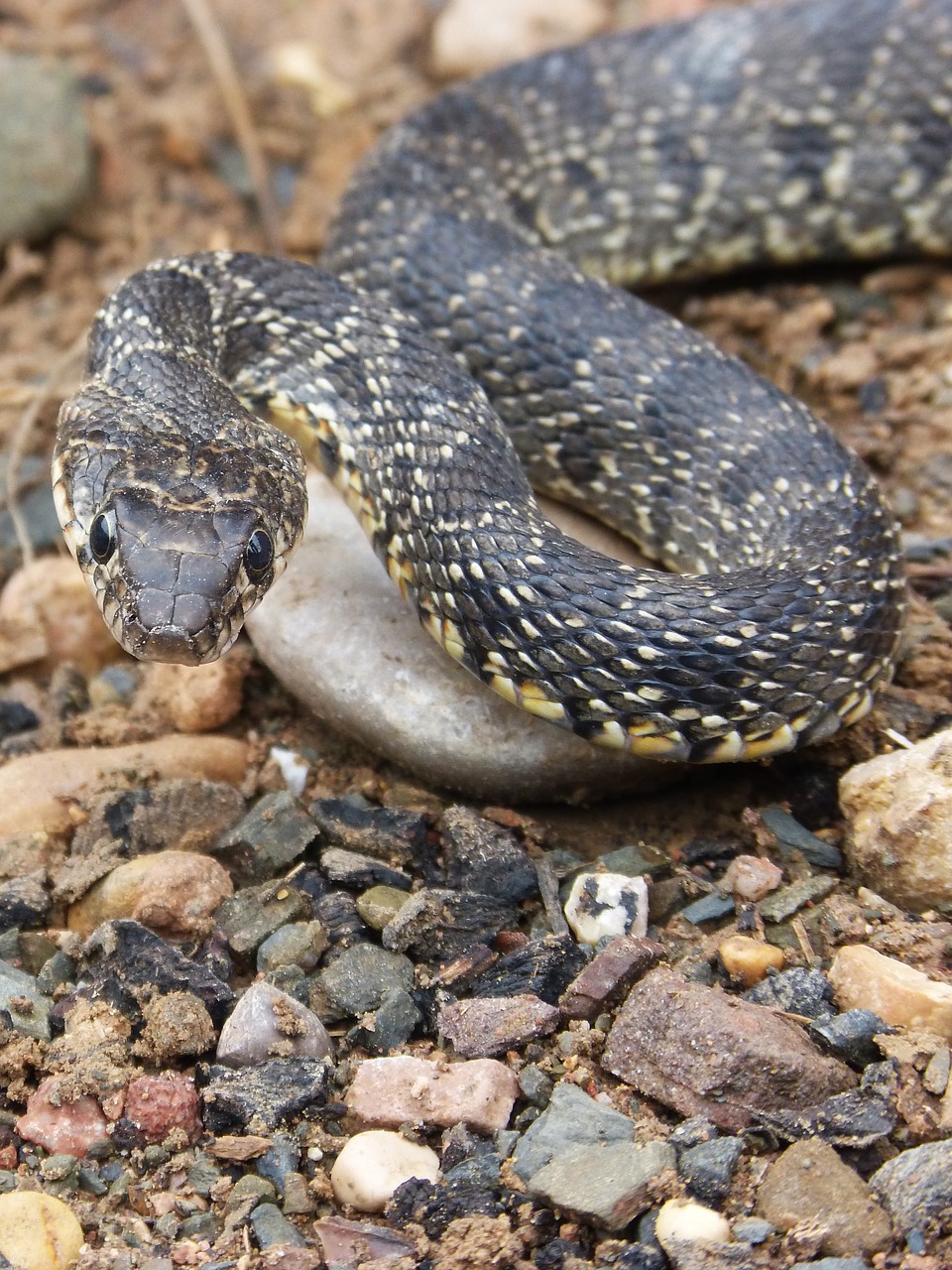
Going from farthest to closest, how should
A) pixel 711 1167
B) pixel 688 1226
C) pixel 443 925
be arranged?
pixel 443 925 → pixel 711 1167 → pixel 688 1226

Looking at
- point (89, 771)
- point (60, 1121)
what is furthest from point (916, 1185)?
point (89, 771)

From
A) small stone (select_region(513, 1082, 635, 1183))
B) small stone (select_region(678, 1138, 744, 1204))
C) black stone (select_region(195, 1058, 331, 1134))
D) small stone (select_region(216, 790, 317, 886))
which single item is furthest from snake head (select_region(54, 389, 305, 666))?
small stone (select_region(678, 1138, 744, 1204))

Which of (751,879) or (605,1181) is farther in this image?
(751,879)

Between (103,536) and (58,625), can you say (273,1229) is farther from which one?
(58,625)

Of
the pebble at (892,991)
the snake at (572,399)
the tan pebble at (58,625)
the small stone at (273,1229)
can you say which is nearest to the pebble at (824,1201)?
the pebble at (892,991)

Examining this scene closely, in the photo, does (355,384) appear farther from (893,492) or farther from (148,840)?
(893,492)

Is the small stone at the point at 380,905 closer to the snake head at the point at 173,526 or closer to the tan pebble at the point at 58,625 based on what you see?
the snake head at the point at 173,526

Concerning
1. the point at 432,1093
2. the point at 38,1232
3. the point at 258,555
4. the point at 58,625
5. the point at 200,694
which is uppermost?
the point at 258,555
